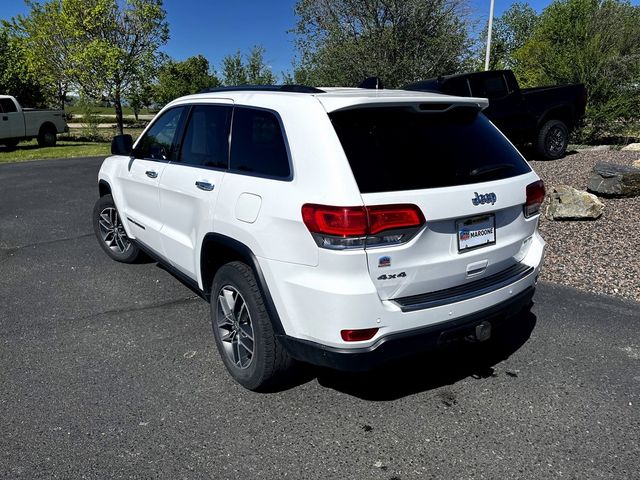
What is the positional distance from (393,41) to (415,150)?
45.3ft

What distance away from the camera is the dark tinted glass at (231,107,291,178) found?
2.74 meters

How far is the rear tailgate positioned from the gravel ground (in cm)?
239

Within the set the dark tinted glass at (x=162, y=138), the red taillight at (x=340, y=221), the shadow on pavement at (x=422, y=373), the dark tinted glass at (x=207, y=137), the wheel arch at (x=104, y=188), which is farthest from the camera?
the wheel arch at (x=104, y=188)

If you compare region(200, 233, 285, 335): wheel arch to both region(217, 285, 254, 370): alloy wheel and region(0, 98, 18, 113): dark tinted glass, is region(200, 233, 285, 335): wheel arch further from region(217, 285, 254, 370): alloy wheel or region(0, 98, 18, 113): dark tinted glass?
region(0, 98, 18, 113): dark tinted glass

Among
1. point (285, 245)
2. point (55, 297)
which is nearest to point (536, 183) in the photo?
point (285, 245)

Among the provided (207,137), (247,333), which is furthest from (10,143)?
(247,333)

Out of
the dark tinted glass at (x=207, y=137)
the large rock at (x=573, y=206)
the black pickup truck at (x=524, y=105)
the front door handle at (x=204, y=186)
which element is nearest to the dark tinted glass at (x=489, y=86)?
the black pickup truck at (x=524, y=105)

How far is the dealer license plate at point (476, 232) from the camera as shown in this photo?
2.62m

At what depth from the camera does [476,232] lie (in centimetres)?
271

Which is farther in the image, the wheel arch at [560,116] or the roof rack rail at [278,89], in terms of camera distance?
the wheel arch at [560,116]

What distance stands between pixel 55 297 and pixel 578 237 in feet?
19.0

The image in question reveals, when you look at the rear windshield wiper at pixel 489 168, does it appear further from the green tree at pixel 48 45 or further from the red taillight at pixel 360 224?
the green tree at pixel 48 45

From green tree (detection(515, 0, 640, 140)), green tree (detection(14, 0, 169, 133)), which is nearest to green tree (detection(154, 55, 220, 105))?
green tree (detection(14, 0, 169, 133))

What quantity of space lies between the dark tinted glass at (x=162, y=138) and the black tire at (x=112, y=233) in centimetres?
106
